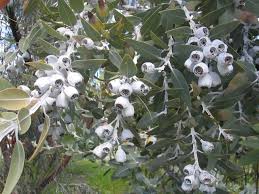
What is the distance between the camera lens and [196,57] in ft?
1.84

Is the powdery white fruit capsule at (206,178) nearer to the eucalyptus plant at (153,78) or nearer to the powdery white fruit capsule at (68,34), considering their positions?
the eucalyptus plant at (153,78)

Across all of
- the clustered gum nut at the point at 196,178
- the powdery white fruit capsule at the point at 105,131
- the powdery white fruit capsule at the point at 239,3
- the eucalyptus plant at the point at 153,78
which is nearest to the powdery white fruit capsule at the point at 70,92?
the eucalyptus plant at the point at 153,78

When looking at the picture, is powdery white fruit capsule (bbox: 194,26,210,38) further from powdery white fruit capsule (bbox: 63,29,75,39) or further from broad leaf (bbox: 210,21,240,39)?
powdery white fruit capsule (bbox: 63,29,75,39)

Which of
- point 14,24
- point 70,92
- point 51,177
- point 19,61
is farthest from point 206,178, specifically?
point 51,177

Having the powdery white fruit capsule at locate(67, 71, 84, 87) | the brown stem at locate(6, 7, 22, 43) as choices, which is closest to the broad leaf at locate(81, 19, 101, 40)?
the powdery white fruit capsule at locate(67, 71, 84, 87)

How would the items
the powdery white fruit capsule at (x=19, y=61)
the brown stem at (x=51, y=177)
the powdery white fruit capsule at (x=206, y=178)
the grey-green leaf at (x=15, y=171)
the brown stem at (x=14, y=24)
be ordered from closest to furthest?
the grey-green leaf at (x=15, y=171)
the powdery white fruit capsule at (x=206, y=178)
the powdery white fruit capsule at (x=19, y=61)
the brown stem at (x=14, y=24)
the brown stem at (x=51, y=177)

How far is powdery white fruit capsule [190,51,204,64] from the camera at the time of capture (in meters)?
0.56

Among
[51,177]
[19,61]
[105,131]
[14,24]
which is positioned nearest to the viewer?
[105,131]

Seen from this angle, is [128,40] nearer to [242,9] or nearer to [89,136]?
[242,9]

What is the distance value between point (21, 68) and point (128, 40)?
1.06 ft

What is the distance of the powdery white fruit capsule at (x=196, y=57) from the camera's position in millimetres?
558

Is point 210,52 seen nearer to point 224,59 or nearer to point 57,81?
point 224,59

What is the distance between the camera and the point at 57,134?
2.52 feet

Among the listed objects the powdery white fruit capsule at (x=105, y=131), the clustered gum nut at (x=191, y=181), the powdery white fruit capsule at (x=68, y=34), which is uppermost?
the powdery white fruit capsule at (x=68, y=34)
